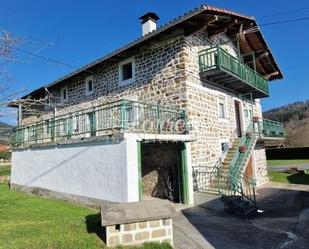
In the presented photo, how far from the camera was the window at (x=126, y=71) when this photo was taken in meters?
14.4

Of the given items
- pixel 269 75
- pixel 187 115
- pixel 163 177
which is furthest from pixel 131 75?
pixel 269 75

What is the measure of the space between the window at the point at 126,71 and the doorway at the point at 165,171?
3744 millimetres

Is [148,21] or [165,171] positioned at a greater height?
[148,21]

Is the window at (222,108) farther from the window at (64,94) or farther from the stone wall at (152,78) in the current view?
the window at (64,94)

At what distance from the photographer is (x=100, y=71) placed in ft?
53.2

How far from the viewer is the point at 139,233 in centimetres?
611

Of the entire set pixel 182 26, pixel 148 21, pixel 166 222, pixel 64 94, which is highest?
pixel 148 21

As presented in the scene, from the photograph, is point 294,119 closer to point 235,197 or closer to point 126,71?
point 126,71

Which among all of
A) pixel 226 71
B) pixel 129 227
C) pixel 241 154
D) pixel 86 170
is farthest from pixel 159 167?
pixel 129 227

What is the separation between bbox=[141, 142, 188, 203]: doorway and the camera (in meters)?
10.7

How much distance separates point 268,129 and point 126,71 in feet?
29.8

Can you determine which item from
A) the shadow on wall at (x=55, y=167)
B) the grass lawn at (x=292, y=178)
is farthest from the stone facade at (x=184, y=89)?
the grass lawn at (x=292, y=178)

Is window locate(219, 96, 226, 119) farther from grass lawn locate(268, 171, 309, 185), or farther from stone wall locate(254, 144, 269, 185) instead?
grass lawn locate(268, 171, 309, 185)

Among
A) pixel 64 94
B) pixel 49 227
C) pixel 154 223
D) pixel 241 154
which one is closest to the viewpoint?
pixel 154 223
